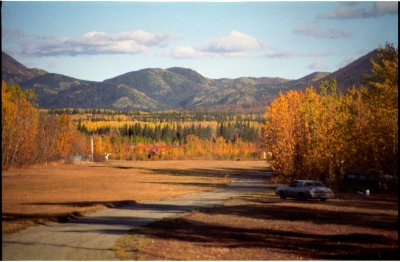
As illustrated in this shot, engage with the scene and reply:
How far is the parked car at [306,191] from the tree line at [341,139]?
5.06 meters

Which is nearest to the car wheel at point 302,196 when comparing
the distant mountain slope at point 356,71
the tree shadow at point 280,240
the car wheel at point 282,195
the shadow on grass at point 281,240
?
the car wheel at point 282,195

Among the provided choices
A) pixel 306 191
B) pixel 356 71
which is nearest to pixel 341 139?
pixel 306 191

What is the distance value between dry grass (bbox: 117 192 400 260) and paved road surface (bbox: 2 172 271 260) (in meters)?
1.07

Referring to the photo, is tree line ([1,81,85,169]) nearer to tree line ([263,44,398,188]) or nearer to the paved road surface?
the paved road surface

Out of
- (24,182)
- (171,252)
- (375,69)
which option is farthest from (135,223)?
(375,69)

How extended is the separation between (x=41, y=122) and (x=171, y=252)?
77525mm

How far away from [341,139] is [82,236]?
28.2 m

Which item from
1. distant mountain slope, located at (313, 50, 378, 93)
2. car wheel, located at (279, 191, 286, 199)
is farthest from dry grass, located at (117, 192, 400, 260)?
distant mountain slope, located at (313, 50, 378, 93)

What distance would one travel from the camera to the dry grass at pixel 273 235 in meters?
18.6

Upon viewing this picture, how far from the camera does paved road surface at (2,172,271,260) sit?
1809cm

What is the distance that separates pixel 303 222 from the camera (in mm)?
26234

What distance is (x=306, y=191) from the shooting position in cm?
3803

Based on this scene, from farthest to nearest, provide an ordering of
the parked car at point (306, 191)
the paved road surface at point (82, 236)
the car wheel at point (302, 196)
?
the car wheel at point (302, 196)
the parked car at point (306, 191)
the paved road surface at point (82, 236)

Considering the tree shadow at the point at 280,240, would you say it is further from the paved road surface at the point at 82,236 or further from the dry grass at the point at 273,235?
the paved road surface at the point at 82,236
